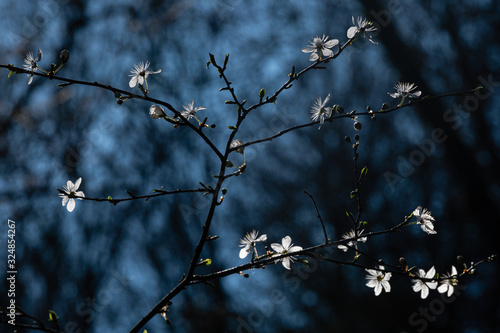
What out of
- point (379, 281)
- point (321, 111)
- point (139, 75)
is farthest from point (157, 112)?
point (379, 281)

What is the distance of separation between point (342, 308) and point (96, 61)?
333cm

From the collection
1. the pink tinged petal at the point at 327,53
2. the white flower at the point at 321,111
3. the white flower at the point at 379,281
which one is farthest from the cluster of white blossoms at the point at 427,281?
the pink tinged petal at the point at 327,53

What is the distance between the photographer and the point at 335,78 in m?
4.15

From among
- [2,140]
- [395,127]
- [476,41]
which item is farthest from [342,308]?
[2,140]

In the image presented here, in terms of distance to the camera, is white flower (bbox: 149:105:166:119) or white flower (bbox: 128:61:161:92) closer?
white flower (bbox: 149:105:166:119)

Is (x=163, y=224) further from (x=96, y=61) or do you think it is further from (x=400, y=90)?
(x=400, y=90)

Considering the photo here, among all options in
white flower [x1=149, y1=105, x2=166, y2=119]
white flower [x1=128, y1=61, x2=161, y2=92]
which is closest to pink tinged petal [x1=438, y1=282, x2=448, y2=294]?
white flower [x1=149, y1=105, x2=166, y2=119]

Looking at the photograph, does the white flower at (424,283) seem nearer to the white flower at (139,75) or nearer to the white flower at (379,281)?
the white flower at (379,281)

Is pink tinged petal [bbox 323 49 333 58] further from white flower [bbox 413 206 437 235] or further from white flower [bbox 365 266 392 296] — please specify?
white flower [bbox 365 266 392 296]

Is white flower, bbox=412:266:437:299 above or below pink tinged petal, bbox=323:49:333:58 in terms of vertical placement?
below

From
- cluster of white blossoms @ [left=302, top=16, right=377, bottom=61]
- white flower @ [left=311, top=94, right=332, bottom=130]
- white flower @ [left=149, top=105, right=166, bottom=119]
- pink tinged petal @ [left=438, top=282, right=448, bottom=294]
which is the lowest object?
pink tinged petal @ [left=438, top=282, right=448, bottom=294]

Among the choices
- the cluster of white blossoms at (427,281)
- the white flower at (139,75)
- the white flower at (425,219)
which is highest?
the white flower at (139,75)

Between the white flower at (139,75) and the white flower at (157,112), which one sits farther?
the white flower at (139,75)

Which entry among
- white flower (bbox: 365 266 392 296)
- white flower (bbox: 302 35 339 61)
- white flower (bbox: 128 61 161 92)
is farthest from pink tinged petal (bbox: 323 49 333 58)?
white flower (bbox: 365 266 392 296)
